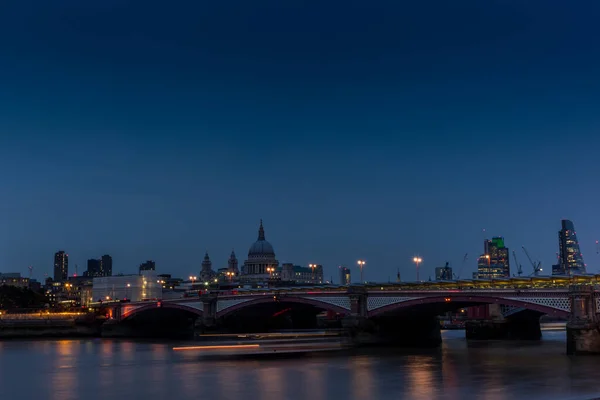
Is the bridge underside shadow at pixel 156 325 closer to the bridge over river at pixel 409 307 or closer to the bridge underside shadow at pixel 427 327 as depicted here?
the bridge over river at pixel 409 307

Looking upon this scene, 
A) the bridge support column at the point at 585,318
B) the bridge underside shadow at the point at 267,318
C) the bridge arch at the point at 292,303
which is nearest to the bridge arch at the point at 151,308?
the bridge underside shadow at the point at 267,318

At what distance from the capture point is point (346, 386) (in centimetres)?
4962

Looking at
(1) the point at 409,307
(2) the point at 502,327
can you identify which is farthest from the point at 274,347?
(2) the point at 502,327

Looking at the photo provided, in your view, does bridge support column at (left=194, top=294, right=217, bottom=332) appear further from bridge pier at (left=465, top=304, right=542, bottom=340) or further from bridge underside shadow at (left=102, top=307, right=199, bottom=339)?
bridge pier at (left=465, top=304, right=542, bottom=340)

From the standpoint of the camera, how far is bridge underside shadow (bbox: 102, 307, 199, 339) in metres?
135

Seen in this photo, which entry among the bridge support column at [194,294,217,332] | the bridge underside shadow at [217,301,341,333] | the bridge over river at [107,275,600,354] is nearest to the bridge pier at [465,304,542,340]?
the bridge over river at [107,275,600,354]

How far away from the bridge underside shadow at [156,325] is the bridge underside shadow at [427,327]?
49779 mm

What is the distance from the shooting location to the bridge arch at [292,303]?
9257 cm

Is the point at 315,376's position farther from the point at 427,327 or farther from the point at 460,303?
the point at 427,327

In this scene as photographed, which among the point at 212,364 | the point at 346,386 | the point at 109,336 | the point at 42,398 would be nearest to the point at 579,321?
the point at 346,386

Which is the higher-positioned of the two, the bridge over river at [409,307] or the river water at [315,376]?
the bridge over river at [409,307]

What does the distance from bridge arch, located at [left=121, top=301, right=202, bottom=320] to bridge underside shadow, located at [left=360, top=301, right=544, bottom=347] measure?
135 feet

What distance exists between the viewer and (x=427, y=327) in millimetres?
100125

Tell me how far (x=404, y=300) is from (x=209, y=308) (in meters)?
46.6
